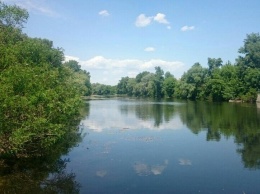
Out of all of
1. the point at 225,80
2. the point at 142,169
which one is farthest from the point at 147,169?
the point at 225,80

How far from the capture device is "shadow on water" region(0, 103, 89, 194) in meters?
16.5

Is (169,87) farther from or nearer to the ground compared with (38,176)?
farther from the ground

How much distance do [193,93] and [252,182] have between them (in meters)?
106

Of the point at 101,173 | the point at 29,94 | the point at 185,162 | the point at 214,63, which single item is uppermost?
the point at 214,63

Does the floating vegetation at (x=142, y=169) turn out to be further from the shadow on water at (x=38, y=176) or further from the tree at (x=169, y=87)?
the tree at (x=169, y=87)

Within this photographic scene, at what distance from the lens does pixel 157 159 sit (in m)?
23.3

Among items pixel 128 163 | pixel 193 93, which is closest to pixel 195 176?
pixel 128 163

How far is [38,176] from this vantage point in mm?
18594

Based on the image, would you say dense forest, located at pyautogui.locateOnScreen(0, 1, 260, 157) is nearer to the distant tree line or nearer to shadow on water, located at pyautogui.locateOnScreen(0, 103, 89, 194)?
shadow on water, located at pyautogui.locateOnScreen(0, 103, 89, 194)

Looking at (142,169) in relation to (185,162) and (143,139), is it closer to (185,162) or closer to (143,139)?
(185,162)

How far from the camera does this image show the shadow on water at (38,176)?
16.5m

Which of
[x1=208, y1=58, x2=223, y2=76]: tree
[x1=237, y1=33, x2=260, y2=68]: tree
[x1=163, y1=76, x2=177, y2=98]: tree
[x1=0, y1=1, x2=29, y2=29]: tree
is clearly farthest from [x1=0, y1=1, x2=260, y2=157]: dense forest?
[x1=163, y1=76, x2=177, y2=98]: tree

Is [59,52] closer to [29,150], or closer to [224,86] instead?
[29,150]

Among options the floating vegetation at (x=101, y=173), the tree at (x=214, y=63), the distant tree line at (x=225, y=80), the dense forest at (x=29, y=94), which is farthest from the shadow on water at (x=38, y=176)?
the tree at (x=214, y=63)
